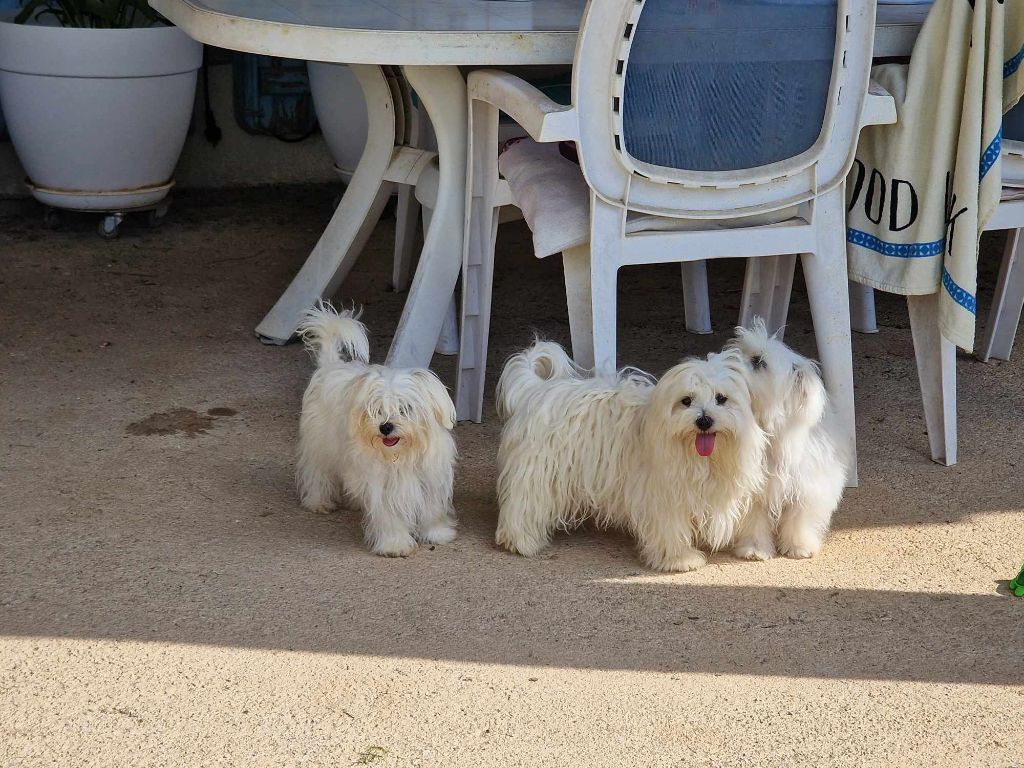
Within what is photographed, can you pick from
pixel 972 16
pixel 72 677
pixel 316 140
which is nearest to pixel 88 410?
pixel 72 677

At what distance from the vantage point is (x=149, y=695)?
6.93ft

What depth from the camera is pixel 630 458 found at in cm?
256

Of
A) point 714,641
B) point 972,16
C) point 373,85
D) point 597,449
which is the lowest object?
point 714,641

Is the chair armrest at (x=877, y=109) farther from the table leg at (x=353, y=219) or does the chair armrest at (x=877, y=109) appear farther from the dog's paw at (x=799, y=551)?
the table leg at (x=353, y=219)

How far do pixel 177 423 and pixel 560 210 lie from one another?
46.8 inches

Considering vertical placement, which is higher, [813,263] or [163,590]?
[813,263]

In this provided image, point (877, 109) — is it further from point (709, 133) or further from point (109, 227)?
point (109, 227)

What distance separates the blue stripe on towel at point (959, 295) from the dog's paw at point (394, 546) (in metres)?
1.31

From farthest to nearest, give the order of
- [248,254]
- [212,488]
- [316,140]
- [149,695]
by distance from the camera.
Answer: [316,140]
[248,254]
[212,488]
[149,695]

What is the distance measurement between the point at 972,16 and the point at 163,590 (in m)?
2.01

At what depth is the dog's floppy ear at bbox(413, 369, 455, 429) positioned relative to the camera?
99.7 inches

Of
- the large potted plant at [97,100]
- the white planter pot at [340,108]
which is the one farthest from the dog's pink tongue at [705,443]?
the large potted plant at [97,100]

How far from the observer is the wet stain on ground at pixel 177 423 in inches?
127

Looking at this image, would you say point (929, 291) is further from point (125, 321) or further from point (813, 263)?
point (125, 321)
